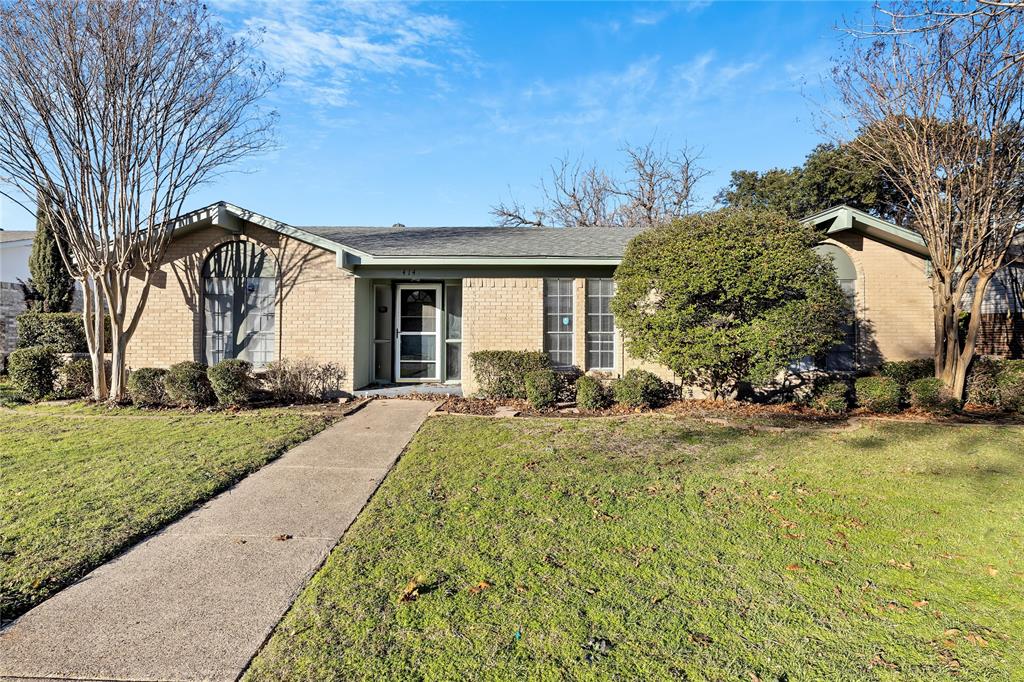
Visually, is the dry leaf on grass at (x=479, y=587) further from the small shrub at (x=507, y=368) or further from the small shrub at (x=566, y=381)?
the small shrub at (x=507, y=368)

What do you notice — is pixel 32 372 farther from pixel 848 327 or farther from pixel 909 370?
pixel 909 370

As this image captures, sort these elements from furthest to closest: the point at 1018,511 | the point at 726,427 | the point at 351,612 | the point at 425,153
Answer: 1. the point at 425,153
2. the point at 726,427
3. the point at 1018,511
4. the point at 351,612

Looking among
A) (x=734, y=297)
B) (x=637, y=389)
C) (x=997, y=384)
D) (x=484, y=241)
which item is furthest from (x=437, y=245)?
(x=997, y=384)

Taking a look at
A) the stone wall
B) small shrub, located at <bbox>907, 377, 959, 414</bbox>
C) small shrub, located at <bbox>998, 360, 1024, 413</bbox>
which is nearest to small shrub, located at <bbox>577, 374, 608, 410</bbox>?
small shrub, located at <bbox>907, 377, 959, 414</bbox>

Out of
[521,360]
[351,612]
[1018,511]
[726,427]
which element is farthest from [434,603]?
[521,360]

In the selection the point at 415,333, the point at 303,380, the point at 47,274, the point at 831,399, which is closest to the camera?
the point at 831,399

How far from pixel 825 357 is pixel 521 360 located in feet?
21.3

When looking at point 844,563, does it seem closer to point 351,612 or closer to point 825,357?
point 351,612

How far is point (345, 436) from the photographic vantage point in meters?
7.64

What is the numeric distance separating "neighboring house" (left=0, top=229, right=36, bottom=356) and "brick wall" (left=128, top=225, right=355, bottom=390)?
25.1 ft

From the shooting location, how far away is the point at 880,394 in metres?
9.43

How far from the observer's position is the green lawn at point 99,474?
3.76m

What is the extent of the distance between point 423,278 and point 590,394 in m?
4.35

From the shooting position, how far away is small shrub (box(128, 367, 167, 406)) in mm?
9711
